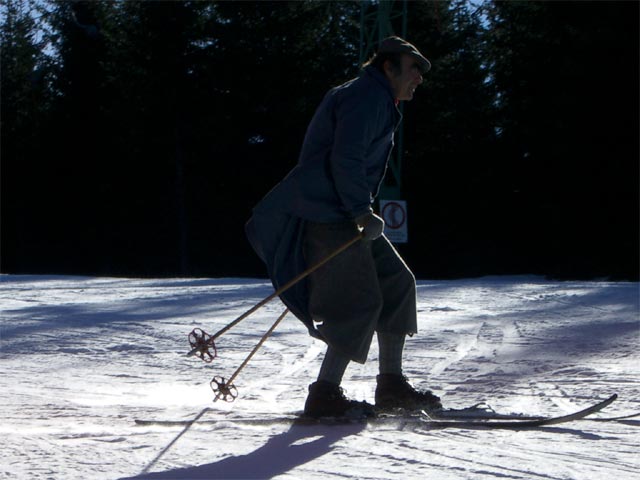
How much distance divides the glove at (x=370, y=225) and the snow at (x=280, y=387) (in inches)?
26.5

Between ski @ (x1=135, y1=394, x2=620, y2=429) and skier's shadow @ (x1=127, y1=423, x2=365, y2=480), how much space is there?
2.4 inches

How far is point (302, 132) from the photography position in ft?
87.5

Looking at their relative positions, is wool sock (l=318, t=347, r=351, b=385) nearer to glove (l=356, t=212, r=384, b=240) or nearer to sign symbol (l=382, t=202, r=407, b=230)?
glove (l=356, t=212, r=384, b=240)

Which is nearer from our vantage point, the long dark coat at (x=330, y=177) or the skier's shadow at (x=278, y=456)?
the skier's shadow at (x=278, y=456)

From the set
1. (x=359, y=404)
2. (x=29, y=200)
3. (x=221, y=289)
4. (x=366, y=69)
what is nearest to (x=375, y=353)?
(x=359, y=404)

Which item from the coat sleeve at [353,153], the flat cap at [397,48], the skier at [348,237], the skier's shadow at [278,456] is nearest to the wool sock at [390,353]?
the skier at [348,237]

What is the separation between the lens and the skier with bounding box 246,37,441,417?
140 inches

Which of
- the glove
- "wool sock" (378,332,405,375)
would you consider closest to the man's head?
the glove

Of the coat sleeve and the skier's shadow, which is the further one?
the coat sleeve

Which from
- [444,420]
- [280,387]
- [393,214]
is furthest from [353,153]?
[393,214]

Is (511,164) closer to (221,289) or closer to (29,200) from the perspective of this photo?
(29,200)

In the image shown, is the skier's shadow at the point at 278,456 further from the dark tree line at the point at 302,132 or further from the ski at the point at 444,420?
the dark tree line at the point at 302,132

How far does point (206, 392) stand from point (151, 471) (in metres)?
1.49

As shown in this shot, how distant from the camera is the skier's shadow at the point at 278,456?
9.24 feet
